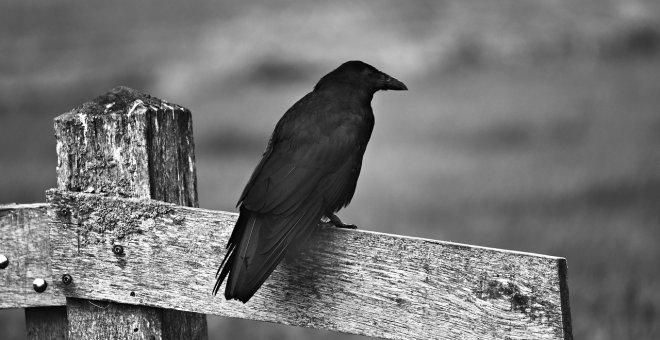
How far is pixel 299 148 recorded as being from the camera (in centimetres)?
297

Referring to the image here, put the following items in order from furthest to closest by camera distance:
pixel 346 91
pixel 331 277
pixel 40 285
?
1. pixel 346 91
2. pixel 40 285
3. pixel 331 277

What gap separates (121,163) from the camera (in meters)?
2.48

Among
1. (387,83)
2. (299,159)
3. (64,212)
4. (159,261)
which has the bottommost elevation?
(159,261)

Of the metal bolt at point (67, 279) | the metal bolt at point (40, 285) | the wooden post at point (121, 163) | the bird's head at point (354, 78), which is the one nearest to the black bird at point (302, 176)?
the bird's head at point (354, 78)

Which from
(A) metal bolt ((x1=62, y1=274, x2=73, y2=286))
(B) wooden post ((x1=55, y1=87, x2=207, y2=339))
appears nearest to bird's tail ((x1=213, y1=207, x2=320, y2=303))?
(B) wooden post ((x1=55, y1=87, x2=207, y2=339))

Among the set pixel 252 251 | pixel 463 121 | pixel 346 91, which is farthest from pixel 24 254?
pixel 463 121

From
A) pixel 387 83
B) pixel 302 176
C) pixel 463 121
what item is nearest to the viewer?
pixel 302 176

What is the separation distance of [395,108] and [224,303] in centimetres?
1336

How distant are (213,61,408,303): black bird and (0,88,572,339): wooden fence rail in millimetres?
75

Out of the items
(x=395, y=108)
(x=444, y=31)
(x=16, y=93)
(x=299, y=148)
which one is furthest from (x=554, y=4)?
(x=299, y=148)

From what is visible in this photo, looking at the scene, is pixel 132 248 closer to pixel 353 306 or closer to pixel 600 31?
pixel 353 306

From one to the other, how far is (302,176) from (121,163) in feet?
1.84

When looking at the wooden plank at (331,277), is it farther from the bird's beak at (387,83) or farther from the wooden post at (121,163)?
the bird's beak at (387,83)

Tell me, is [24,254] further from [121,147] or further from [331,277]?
[331,277]
